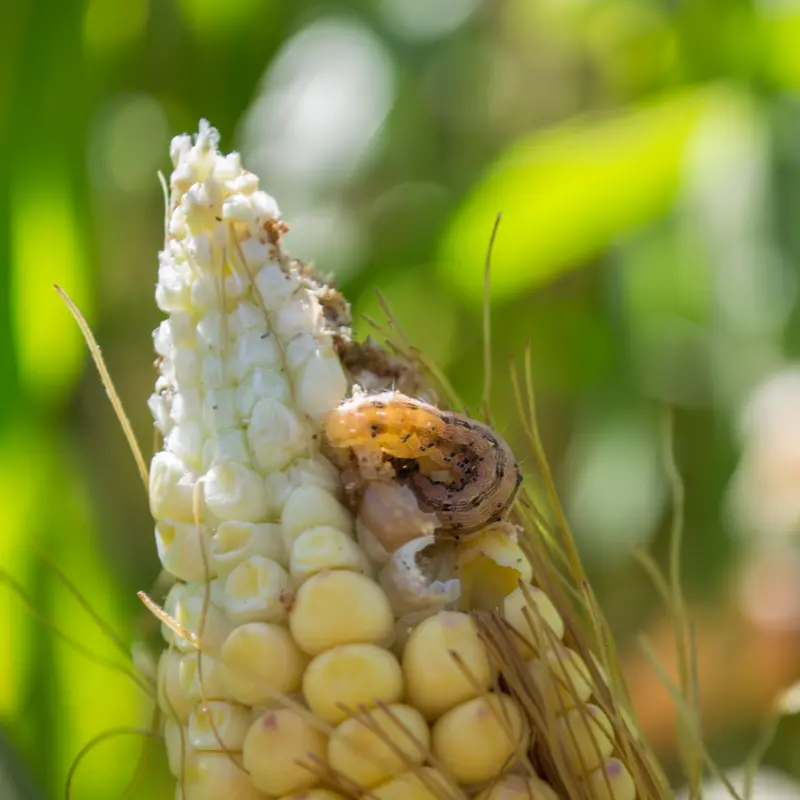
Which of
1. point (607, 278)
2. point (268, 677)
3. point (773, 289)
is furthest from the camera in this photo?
point (607, 278)

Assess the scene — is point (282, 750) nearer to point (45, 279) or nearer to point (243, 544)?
point (243, 544)

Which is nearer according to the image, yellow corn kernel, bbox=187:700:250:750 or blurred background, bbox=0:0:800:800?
yellow corn kernel, bbox=187:700:250:750

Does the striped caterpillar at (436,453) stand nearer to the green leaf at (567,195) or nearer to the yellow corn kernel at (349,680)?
the yellow corn kernel at (349,680)

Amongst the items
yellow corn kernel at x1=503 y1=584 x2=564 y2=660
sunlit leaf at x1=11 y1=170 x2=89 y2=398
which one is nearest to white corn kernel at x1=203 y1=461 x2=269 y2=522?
yellow corn kernel at x1=503 y1=584 x2=564 y2=660

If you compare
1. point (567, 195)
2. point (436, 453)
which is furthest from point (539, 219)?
point (436, 453)

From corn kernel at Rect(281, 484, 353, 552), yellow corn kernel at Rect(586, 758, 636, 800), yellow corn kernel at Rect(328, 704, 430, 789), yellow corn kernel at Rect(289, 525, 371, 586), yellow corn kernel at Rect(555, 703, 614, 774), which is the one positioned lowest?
yellow corn kernel at Rect(586, 758, 636, 800)

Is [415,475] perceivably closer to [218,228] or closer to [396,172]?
[218,228]

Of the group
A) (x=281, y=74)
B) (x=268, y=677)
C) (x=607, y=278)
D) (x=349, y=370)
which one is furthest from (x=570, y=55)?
(x=268, y=677)

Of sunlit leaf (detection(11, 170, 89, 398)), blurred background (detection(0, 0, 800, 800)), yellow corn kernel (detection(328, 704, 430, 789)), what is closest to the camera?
yellow corn kernel (detection(328, 704, 430, 789))

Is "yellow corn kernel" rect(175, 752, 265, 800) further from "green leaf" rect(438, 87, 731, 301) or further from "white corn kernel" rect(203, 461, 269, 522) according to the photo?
"green leaf" rect(438, 87, 731, 301)
